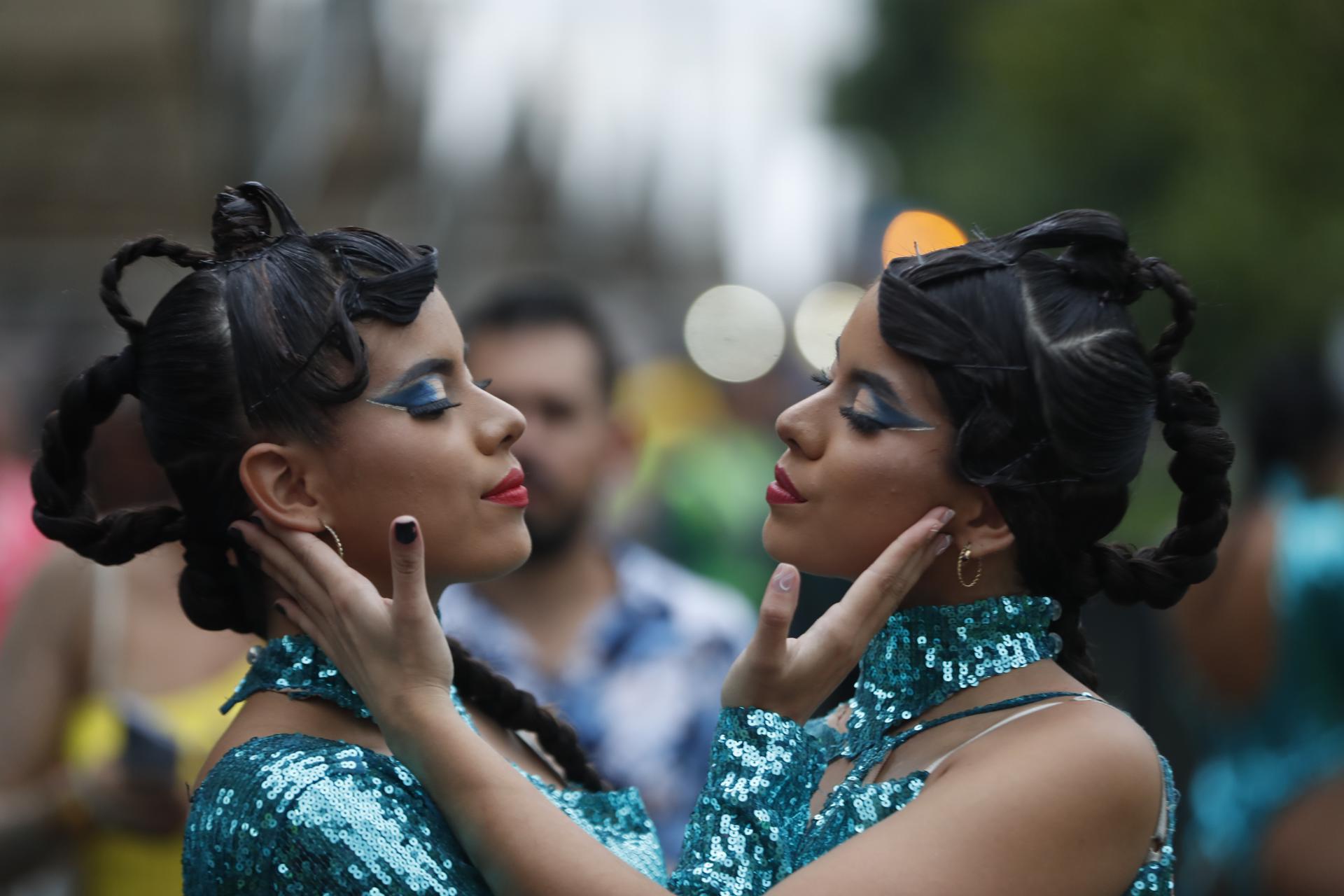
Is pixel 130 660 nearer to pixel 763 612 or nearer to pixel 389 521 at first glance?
pixel 389 521

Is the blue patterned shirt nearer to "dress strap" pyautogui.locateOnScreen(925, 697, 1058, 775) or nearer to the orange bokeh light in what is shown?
the orange bokeh light

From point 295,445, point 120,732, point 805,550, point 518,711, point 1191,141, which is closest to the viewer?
point 295,445

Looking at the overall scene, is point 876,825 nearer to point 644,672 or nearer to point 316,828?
point 316,828

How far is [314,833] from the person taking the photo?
2.12 m

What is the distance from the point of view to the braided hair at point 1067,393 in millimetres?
2354

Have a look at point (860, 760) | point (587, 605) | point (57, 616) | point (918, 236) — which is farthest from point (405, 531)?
point (587, 605)

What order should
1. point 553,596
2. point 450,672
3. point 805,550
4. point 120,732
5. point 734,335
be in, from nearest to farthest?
point 450,672, point 805,550, point 120,732, point 553,596, point 734,335

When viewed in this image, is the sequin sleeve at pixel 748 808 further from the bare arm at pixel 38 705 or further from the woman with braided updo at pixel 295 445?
the bare arm at pixel 38 705

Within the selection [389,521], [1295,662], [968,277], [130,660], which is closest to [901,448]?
[968,277]

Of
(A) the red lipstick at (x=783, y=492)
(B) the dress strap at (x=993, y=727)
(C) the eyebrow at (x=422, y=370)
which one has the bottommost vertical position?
(B) the dress strap at (x=993, y=727)

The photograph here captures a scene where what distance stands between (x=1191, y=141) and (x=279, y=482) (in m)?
17.7

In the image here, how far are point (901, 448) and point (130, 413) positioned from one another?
2628mm

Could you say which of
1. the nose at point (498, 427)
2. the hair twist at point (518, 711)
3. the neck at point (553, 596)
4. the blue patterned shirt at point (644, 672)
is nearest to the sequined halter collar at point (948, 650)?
the hair twist at point (518, 711)

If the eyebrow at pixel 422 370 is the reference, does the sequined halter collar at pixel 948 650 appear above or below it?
below
